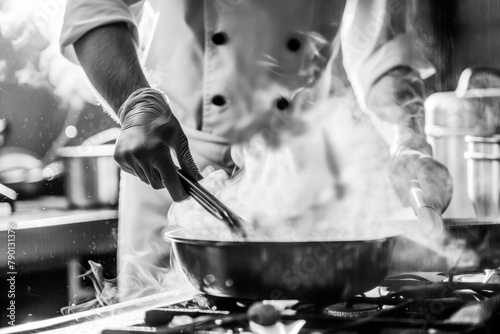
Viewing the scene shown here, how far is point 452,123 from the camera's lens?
0.98 meters

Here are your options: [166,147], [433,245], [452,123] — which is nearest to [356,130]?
[452,123]

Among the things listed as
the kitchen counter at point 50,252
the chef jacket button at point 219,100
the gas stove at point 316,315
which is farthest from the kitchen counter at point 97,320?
the chef jacket button at point 219,100

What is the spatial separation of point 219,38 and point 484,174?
0.46m

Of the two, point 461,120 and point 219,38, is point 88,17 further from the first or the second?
point 461,120

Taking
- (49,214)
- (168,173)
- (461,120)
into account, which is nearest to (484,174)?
(461,120)

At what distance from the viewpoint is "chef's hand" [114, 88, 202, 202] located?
743 mm

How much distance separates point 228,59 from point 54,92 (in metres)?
0.32

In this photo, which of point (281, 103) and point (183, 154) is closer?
point (183, 154)

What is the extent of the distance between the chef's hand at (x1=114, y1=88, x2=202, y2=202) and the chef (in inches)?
6.0

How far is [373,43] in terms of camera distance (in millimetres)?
1055

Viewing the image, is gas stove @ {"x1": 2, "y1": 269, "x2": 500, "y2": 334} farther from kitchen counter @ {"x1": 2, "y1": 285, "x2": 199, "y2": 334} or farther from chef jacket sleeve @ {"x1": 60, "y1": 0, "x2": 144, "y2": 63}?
chef jacket sleeve @ {"x1": 60, "y1": 0, "x2": 144, "y2": 63}

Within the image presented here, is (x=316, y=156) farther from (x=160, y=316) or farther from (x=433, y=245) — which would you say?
(x=160, y=316)

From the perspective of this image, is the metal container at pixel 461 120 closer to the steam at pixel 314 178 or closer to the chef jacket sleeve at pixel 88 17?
the steam at pixel 314 178

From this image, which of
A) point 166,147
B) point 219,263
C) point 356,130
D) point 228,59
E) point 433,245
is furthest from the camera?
point 356,130
